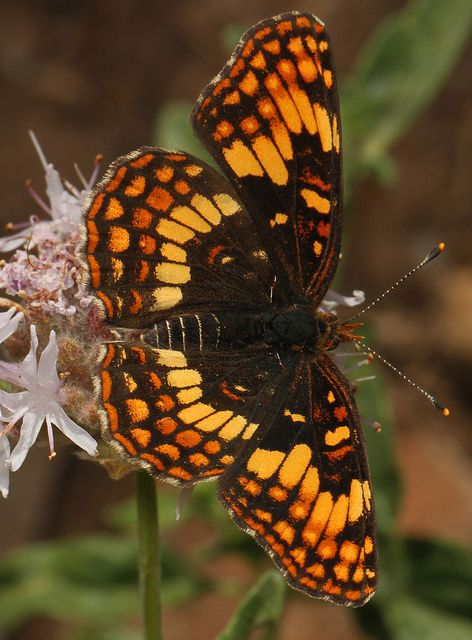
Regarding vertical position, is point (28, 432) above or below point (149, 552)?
above

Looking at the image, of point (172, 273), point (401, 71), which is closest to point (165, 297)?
point (172, 273)

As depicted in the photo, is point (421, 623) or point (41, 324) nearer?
point (41, 324)

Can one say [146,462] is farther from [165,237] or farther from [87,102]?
[87,102]

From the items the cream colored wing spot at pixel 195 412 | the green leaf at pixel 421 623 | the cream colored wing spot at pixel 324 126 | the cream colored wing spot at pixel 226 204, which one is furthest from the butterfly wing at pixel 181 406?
the green leaf at pixel 421 623

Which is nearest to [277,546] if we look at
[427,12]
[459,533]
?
[427,12]

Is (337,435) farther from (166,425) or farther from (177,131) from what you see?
(177,131)

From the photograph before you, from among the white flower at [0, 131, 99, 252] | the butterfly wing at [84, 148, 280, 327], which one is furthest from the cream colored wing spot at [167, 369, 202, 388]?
the white flower at [0, 131, 99, 252]

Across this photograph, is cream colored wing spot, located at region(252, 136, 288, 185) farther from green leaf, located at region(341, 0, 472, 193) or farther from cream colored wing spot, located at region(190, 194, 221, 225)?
green leaf, located at region(341, 0, 472, 193)
